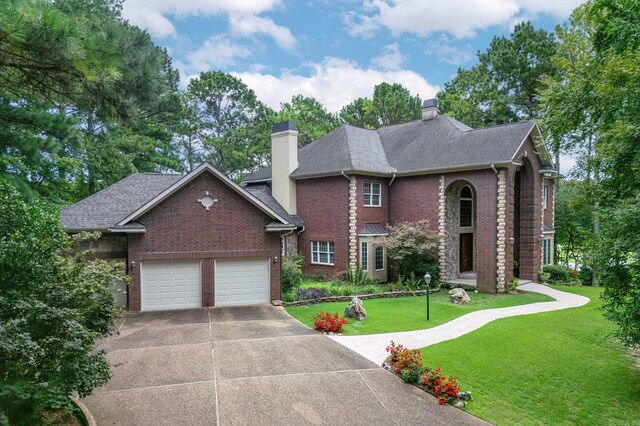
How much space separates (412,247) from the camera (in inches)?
766

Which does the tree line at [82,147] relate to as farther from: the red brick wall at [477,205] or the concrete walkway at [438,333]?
the red brick wall at [477,205]

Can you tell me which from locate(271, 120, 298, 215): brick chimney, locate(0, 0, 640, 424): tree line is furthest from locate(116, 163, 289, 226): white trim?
locate(271, 120, 298, 215): brick chimney

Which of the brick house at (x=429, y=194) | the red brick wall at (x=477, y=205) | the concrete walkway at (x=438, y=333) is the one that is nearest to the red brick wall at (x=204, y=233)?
the concrete walkway at (x=438, y=333)

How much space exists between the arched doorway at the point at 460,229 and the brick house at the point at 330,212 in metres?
0.08

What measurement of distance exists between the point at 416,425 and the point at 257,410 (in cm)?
289

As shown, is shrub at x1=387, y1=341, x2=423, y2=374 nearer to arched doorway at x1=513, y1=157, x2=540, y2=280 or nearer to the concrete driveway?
the concrete driveway

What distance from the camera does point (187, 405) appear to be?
726 centimetres

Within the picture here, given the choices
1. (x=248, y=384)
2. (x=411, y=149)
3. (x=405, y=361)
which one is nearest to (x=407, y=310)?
(x=405, y=361)

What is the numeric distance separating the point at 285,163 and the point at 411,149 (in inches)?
290

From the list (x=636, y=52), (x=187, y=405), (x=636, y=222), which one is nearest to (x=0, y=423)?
(x=187, y=405)

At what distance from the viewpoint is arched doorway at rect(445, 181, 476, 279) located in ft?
68.0

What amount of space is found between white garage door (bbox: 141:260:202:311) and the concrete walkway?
251 inches

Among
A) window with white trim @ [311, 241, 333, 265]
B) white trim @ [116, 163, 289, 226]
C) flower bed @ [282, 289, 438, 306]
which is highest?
white trim @ [116, 163, 289, 226]

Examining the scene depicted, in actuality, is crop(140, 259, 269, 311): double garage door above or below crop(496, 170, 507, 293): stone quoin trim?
below
